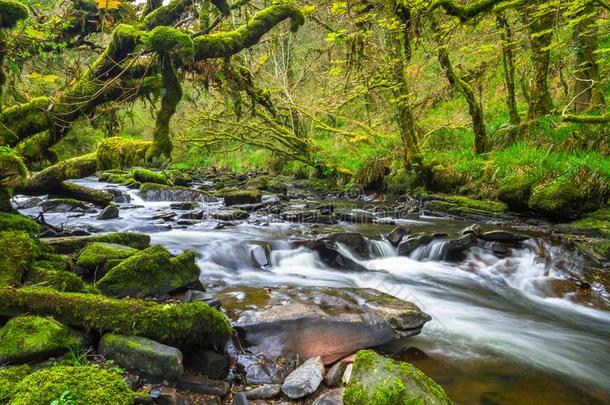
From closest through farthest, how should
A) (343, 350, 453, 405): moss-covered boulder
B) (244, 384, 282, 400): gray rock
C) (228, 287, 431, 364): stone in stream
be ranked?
(343, 350, 453, 405): moss-covered boulder < (244, 384, 282, 400): gray rock < (228, 287, 431, 364): stone in stream

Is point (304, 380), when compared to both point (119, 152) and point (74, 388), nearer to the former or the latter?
point (74, 388)

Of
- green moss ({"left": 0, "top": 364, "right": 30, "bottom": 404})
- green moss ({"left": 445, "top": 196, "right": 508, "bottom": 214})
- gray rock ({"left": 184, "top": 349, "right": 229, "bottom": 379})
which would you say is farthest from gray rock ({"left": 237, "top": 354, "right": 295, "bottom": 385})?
green moss ({"left": 445, "top": 196, "right": 508, "bottom": 214})

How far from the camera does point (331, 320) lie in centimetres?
325

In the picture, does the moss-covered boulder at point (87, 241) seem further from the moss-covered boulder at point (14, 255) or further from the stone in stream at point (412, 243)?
the stone in stream at point (412, 243)

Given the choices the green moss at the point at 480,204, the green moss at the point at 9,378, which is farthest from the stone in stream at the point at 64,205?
the green moss at the point at 480,204

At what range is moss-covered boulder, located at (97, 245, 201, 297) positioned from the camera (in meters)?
3.43

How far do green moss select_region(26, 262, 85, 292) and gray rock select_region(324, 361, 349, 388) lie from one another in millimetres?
1924

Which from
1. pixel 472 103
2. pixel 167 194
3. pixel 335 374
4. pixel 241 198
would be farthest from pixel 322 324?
pixel 472 103

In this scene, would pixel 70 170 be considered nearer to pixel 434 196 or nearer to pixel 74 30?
pixel 74 30

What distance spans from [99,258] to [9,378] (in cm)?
191

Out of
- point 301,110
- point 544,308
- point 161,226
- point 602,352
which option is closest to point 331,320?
point 602,352

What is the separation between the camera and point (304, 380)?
2.64 meters

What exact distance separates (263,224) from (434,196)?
4975mm

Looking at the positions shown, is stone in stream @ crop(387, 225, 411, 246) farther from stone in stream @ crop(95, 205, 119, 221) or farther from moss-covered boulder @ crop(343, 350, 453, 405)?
stone in stream @ crop(95, 205, 119, 221)
